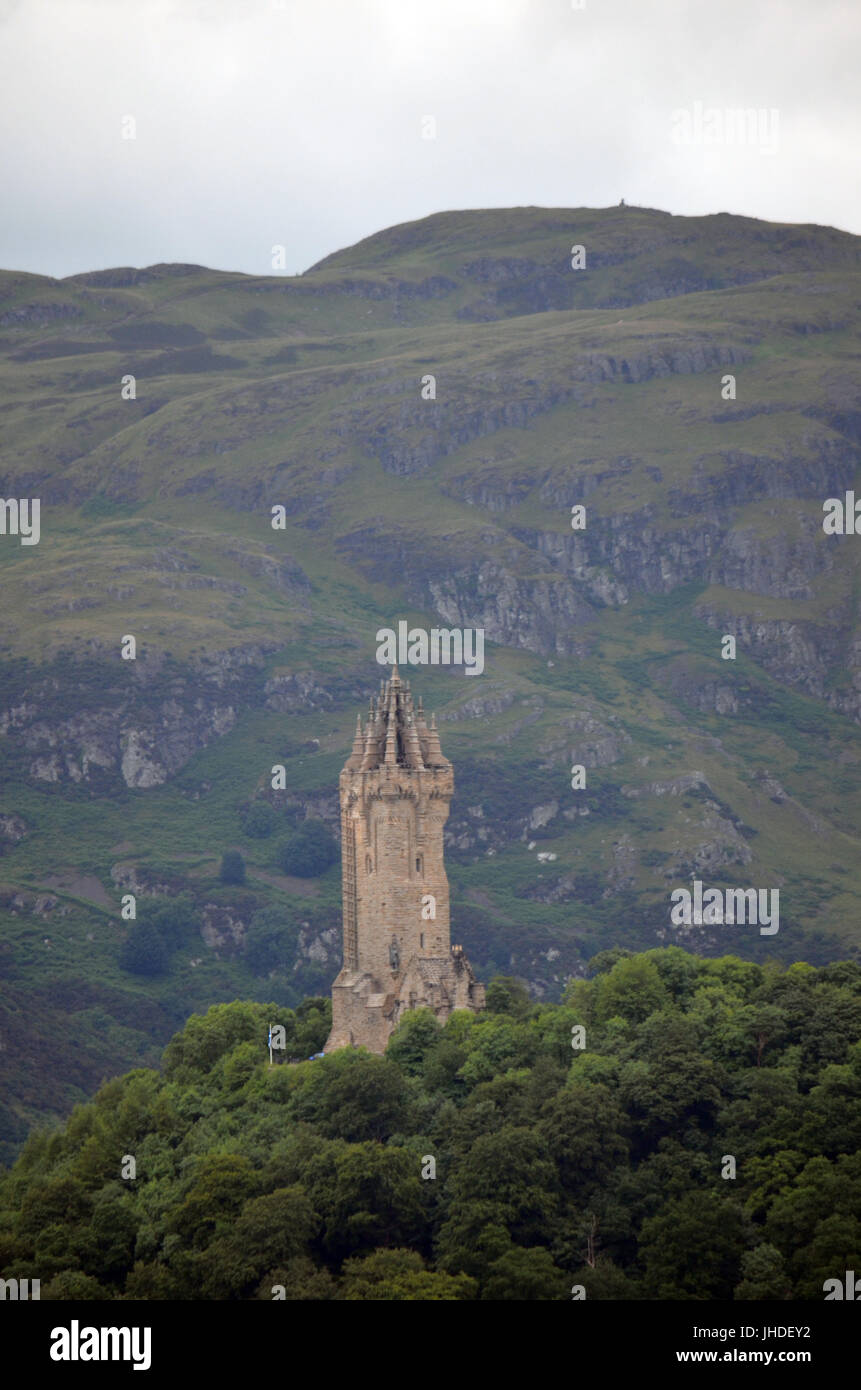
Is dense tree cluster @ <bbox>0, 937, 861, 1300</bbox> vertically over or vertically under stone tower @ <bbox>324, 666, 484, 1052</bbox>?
under

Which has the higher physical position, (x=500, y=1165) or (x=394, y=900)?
(x=394, y=900)

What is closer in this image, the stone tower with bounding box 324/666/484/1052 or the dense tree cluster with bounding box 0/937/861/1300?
the dense tree cluster with bounding box 0/937/861/1300

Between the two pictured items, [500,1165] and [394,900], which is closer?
[500,1165]
